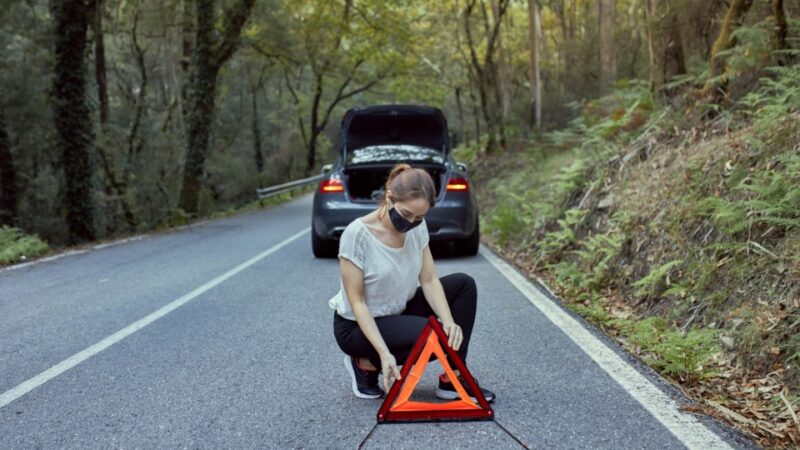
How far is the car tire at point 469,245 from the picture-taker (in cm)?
1034

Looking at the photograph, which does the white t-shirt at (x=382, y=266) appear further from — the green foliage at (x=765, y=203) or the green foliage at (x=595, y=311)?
the green foliage at (x=765, y=203)

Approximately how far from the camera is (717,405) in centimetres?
386

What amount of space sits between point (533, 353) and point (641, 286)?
1.97 meters

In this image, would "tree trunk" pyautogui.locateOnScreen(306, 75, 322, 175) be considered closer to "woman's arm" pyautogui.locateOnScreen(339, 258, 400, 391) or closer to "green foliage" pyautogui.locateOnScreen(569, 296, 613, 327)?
"green foliage" pyautogui.locateOnScreen(569, 296, 613, 327)

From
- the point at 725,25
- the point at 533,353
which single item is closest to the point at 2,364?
the point at 533,353

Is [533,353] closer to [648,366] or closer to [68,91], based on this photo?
[648,366]

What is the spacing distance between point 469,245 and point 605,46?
13338 mm

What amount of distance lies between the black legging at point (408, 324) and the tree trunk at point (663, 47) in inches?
317

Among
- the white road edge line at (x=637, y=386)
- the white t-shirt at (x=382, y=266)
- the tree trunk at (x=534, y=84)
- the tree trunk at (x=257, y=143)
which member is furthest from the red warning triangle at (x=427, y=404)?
the tree trunk at (x=257, y=143)

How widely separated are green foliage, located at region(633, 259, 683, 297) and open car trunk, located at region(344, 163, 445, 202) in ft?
13.3

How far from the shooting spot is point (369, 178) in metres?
10.8

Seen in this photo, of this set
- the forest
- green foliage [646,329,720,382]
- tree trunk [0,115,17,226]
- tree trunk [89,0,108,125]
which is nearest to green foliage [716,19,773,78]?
the forest

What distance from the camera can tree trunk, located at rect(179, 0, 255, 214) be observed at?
1944 centimetres

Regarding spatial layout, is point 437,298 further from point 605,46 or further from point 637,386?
point 605,46
